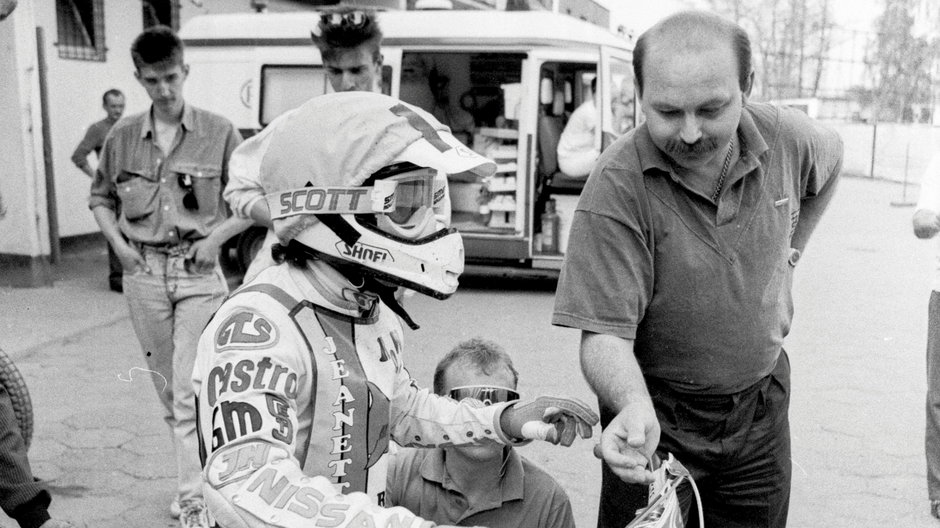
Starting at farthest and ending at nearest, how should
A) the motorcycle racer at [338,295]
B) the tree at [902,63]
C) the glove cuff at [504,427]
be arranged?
the tree at [902,63] → the glove cuff at [504,427] → the motorcycle racer at [338,295]

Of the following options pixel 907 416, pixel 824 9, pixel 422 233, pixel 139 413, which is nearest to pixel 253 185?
pixel 422 233

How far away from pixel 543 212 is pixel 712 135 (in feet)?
27.4

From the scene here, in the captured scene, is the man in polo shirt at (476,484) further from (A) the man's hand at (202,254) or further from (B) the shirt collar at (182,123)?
(B) the shirt collar at (182,123)

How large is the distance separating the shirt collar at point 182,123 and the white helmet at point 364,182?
2.48 metres

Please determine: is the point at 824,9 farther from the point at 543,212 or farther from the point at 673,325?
the point at 673,325

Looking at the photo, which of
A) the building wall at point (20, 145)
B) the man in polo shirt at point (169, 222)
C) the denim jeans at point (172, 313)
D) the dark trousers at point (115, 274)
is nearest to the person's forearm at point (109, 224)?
the man in polo shirt at point (169, 222)

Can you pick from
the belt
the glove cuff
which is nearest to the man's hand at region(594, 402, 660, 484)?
the glove cuff

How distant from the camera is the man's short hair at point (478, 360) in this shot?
10.4 ft

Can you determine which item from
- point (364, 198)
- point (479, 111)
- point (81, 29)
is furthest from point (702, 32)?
point (81, 29)

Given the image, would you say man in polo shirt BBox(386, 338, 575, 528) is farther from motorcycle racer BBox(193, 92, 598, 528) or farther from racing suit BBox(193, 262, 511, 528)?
motorcycle racer BBox(193, 92, 598, 528)

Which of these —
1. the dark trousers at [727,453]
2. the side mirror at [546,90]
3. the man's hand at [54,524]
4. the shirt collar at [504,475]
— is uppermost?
the side mirror at [546,90]

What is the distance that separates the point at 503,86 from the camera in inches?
439

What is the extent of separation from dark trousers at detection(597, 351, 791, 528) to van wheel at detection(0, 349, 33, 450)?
2512mm

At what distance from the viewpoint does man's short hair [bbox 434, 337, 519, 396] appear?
3184mm
